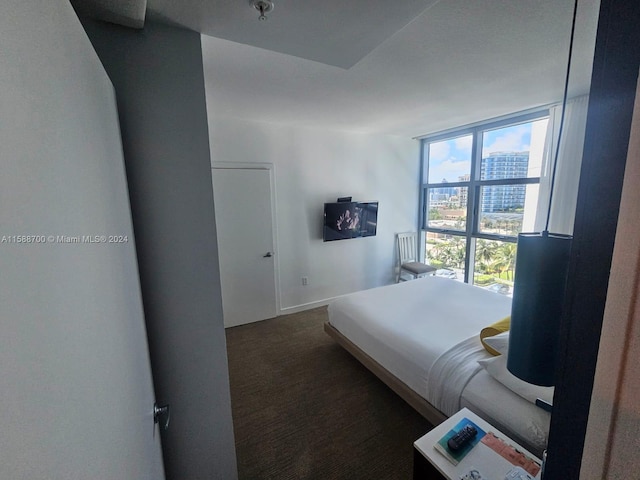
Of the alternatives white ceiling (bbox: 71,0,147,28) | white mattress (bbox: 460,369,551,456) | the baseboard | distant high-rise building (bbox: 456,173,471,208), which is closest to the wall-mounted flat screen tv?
the baseboard

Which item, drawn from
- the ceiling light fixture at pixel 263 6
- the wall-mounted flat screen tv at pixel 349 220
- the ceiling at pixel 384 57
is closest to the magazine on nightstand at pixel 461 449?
the ceiling at pixel 384 57

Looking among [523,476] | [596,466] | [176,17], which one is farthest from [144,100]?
[523,476]

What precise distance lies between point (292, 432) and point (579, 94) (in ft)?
13.0

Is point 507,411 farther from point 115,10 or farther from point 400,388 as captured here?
point 115,10

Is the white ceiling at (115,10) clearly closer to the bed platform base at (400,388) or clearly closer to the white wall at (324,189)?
the white wall at (324,189)

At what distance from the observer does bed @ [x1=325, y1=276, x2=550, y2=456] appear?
4.41 feet

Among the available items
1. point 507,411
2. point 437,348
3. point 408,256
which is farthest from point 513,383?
point 408,256

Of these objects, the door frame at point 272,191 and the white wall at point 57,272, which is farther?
the door frame at point 272,191

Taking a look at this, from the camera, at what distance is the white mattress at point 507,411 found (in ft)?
3.99

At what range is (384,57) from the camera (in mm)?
1828

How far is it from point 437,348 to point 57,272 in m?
1.95

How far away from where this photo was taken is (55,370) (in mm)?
381

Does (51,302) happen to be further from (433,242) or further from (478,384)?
(433,242)

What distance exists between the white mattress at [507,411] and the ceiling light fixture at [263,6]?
6.81 feet
